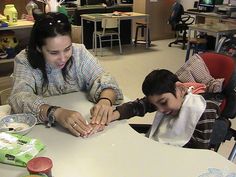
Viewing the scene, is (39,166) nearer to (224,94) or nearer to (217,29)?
(224,94)

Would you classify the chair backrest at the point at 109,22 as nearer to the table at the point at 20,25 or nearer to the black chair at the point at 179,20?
the black chair at the point at 179,20

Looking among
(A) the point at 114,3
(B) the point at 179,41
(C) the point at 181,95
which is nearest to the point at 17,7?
(C) the point at 181,95

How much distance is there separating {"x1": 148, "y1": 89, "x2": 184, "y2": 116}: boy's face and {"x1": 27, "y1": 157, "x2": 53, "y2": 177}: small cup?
595mm

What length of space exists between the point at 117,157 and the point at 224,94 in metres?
0.78

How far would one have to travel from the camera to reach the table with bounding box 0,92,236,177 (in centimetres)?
101

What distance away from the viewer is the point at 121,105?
1.49 meters

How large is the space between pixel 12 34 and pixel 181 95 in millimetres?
2234

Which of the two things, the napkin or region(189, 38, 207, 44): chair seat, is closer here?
the napkin

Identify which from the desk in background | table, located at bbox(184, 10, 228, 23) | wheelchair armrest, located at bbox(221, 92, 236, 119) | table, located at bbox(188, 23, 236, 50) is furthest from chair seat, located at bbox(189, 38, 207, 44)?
wheelchair armrest, located at bbox(221, 92, 236, 119)

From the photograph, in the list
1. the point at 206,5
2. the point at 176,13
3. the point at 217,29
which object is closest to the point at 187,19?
the point at 176,13

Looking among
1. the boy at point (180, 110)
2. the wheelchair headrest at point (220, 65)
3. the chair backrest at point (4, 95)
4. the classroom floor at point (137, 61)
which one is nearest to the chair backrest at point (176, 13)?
the classroom floor at point (137, 61)

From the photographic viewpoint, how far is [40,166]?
93cm

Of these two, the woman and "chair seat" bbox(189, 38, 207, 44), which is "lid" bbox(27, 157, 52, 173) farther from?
"chair seat" bbox(189, 38, 207, 44)

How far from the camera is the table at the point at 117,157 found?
1.01 metres
